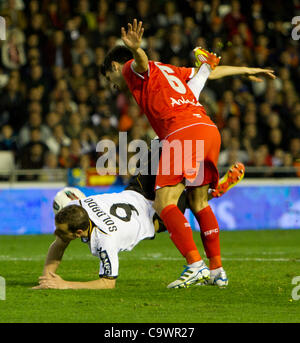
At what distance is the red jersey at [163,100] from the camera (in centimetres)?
712

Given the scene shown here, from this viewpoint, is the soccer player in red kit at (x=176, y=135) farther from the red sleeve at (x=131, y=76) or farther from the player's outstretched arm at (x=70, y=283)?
the player's outstretched arm at (x=70, y=283)

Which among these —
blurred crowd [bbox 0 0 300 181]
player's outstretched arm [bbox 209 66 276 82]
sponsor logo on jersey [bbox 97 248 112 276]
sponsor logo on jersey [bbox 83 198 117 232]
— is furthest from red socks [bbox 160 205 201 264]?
blurred crowd [bbox 0 0 300 181]

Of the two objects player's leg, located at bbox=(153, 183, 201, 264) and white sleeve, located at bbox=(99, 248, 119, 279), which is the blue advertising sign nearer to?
player's leg, located at bbox=(153, 183, 201, 264)

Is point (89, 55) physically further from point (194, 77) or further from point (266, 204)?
point (194, 77)

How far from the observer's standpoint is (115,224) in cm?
675

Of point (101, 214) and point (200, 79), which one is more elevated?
point (200, 79)

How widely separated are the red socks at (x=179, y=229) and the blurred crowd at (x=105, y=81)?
6423mm

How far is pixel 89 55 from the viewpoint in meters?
15.9

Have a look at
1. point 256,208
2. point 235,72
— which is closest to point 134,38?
point 235,72

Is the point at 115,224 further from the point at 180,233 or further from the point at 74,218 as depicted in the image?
the point at 180,233

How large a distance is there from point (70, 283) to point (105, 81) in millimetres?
8844

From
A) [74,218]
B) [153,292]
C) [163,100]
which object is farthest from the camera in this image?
[163,100]

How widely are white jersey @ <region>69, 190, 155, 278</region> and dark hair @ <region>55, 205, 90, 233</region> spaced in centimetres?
13

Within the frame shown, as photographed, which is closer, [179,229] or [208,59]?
[179,229]
